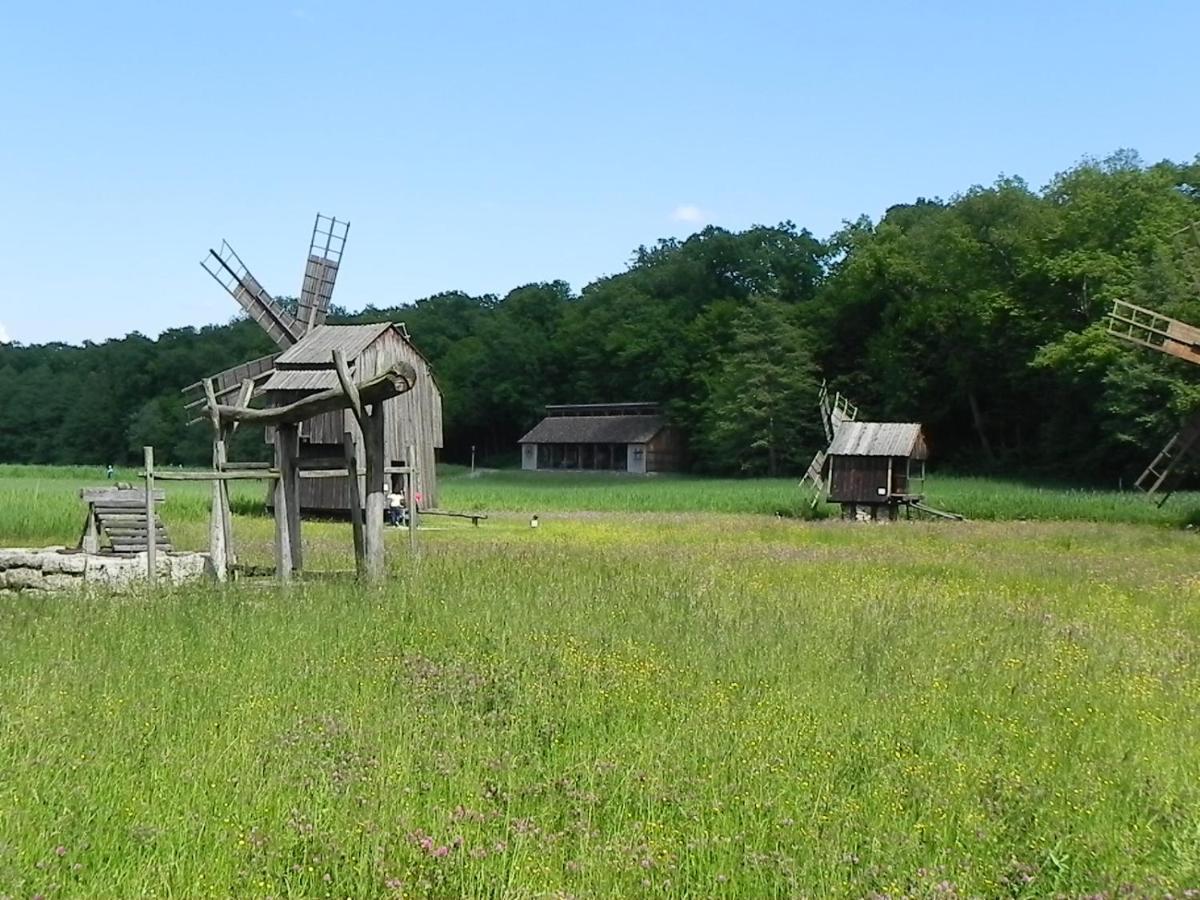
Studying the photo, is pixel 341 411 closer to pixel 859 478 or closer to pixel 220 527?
pixel 859 478

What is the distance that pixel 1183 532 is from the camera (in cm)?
3039

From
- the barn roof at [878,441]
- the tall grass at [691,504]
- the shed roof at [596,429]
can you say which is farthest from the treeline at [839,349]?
the barn roof at [878,441]

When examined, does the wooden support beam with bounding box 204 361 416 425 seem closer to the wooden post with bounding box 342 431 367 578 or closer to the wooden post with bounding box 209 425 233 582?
the wooden post with bounding box 342 431 367 578

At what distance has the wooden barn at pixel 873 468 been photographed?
4088 centimetres

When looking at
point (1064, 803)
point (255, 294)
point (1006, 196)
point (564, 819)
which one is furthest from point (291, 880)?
point (1006, 196)

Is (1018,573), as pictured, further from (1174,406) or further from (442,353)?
(442,353)

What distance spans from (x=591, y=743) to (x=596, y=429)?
82.8 metres

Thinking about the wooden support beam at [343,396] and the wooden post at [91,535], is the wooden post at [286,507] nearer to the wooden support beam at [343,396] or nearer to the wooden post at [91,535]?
the wooden support beam at [343,396]

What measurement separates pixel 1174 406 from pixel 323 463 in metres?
39.7

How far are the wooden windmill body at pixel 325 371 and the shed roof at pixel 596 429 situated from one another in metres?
47.3

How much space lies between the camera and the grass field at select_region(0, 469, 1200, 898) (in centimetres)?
603

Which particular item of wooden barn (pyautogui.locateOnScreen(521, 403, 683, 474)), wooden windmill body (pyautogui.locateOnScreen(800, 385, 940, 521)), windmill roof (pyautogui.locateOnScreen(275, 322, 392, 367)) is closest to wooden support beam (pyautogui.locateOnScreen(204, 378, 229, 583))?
windmill roof (pyautogui.locateOnScreen(275, 322, 392, 367))

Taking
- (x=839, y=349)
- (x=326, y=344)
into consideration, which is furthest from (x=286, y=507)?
(x=839, y=349)

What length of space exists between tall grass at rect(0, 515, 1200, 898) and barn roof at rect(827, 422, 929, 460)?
2597 centimetres
